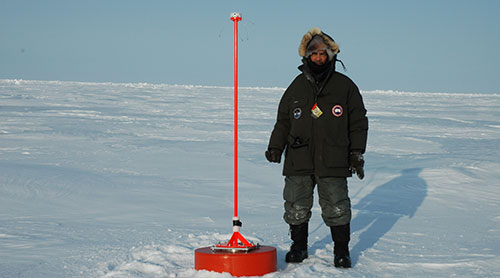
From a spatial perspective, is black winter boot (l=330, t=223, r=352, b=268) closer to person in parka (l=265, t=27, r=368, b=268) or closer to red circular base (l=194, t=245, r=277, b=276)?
person in parka (l=265, t=27, r=368, b=268)

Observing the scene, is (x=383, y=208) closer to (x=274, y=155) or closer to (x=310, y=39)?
(x=274, y=155)

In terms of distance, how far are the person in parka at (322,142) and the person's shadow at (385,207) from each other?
1.15 feet

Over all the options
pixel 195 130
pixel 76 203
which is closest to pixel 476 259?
pixel 76 203

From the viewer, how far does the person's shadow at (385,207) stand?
402 cm

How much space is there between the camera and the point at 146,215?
4.53 metres

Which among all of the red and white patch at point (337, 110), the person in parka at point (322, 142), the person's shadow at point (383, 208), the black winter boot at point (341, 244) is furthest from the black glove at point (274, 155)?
the person's shadow at point (383, 208)

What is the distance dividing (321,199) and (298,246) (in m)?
0.29

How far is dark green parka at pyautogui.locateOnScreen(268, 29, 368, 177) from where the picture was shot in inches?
124

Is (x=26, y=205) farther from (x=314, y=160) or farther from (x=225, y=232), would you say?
(x=314, y=160)

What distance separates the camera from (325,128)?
317 cm

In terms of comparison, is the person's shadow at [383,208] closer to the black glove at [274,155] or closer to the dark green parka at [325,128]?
the dark green parka at [325,128]

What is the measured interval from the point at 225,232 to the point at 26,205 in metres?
1.84

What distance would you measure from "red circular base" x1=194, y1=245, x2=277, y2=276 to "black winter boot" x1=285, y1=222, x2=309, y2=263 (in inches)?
13.8

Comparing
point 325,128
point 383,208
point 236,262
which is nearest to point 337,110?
point 325,128
